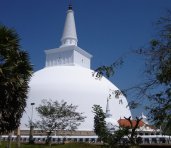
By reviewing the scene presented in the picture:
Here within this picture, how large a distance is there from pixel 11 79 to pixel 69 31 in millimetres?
59119

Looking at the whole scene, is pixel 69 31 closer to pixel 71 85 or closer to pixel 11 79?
pixel 71 85

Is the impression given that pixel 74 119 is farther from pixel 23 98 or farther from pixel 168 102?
pixel 168 102

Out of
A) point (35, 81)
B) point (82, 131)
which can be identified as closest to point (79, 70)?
point (35, 81)

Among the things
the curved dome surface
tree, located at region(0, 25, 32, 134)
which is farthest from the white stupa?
tree, located at region(0, 25, 32, 134)

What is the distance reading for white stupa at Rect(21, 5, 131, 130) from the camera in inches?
2601

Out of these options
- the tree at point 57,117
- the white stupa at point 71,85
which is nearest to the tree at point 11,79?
the tree at point 57,117

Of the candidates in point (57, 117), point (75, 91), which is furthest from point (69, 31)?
point (57, 117)

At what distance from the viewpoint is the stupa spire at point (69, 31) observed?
A: 253 ft

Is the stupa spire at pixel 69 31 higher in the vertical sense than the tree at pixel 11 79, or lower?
higher

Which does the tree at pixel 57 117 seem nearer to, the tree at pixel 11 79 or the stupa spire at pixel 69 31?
the stupa spire at pixel 69 31

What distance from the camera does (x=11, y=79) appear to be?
64.4ft

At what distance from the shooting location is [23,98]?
21422 millimetres

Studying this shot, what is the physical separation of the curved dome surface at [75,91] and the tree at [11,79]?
43011 mm

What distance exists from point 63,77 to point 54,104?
1428 cm
